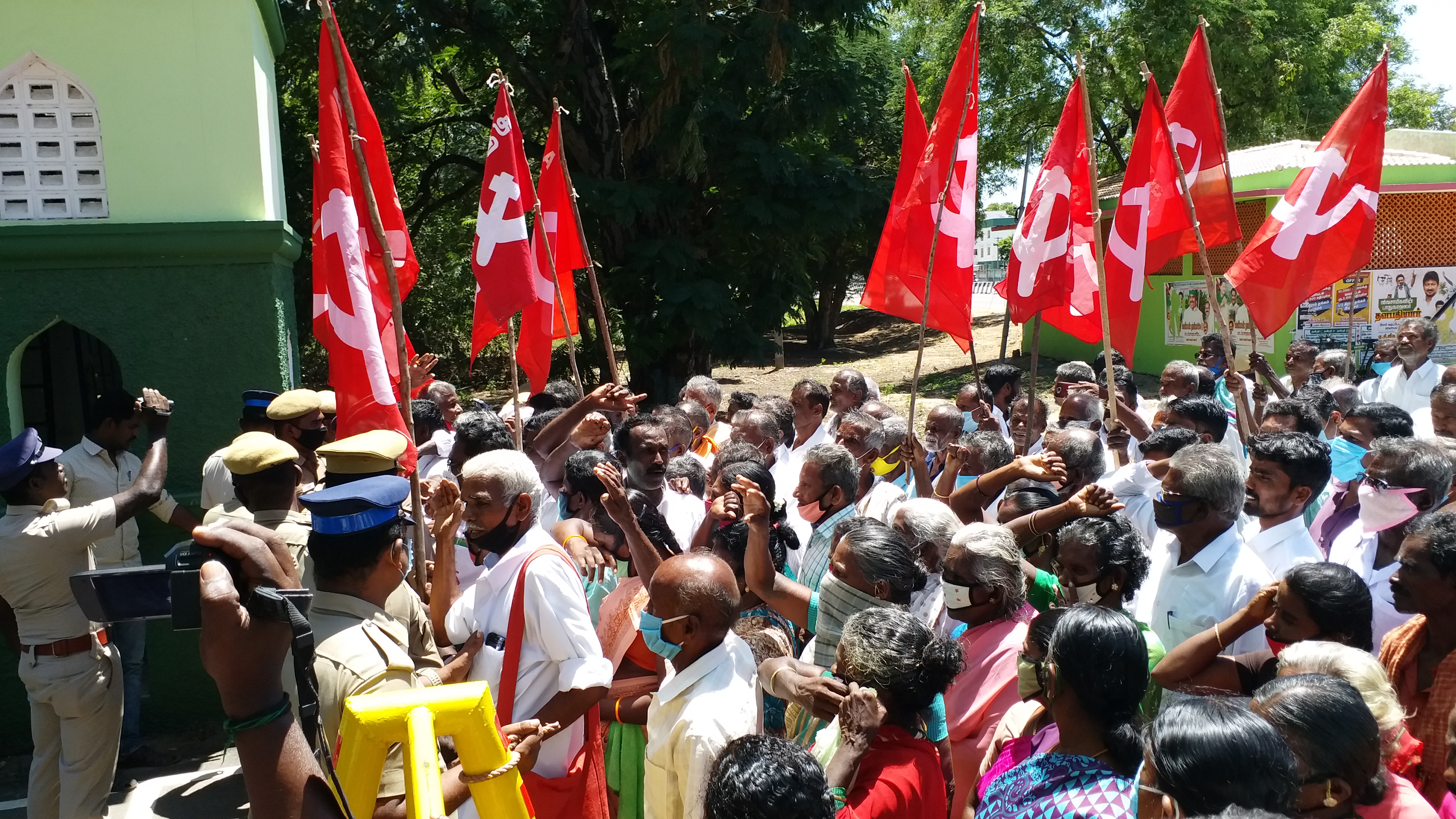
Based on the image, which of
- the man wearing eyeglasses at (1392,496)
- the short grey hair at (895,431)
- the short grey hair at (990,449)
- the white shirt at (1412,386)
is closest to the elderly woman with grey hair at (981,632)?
the man wearing eyeglasses at (1392,496)

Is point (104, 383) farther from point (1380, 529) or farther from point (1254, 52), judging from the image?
point (1254, 52)

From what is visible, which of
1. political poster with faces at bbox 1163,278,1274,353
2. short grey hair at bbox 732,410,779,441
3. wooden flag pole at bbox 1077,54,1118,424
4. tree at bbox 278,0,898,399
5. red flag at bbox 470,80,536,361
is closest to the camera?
wooden flag pole at bbox 1077,54,1118,424

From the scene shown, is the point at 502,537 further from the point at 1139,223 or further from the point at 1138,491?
the point at 1139,223

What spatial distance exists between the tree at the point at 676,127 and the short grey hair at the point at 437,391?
452 cm

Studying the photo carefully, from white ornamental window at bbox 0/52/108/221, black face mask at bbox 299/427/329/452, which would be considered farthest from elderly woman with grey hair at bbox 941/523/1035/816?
white ornamental window at bbox 0/52/108/221

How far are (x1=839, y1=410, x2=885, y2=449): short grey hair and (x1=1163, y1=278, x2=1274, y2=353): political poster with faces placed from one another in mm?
11830

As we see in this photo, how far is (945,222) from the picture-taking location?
6.28 m

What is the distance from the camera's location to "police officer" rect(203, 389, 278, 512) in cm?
508

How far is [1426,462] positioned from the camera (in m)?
3.82

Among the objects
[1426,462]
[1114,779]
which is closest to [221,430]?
[1114,779]

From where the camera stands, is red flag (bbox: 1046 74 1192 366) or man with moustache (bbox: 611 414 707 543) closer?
man with moustache (bbox: 611 414 707 543)

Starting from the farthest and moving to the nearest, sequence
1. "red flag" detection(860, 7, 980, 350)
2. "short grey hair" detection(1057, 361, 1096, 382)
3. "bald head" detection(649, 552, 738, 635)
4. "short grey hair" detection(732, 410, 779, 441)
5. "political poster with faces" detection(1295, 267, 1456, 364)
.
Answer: "political poster with faces" detection(1295, 267, 1456, 364) < "short grey hair" detection(1057, 361, 1096, 382) < "red flag" detection(860, 7, 980, 350) < "short grey hair" detection(732, 410, 779, 441) < "bald head" detection(649, 552, 738, 635)

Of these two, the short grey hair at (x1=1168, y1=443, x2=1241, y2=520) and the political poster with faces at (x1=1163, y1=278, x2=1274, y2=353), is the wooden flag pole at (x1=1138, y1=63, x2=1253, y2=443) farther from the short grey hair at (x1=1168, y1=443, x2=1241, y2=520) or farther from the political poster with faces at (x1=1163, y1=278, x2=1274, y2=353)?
the political poster with faces at (x1=1163, y1=278, x2=1274, y2=353)

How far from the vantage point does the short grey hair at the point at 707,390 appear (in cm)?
771
